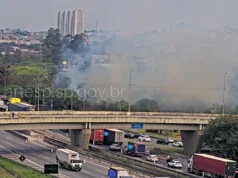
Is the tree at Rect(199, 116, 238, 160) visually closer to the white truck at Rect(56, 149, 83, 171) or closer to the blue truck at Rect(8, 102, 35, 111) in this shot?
the white truck at Rect(56, 149, 83, 171)

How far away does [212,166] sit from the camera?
65188mm

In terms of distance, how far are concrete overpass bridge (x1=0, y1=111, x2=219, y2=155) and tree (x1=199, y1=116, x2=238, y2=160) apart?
256 inches

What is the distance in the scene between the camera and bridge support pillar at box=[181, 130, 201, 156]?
3393 inches

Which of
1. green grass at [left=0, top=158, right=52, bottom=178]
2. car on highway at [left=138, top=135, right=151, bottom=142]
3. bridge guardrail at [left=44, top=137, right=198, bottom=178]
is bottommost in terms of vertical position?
green grass at [left=0, top=158, right=52, bottom=178]

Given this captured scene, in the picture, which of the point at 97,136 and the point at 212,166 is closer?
the point at 212,166

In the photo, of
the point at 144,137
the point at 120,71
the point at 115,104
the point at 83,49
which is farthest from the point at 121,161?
the point at 83,49

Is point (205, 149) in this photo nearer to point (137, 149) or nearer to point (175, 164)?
point (137, 149)

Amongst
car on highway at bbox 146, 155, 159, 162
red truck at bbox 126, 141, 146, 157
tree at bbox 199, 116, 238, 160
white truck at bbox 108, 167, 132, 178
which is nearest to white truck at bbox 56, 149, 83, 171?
white truck at bbox 108, 167, 132, 178

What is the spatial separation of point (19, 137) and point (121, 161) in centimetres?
3263

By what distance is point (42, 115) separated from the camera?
85875 mm

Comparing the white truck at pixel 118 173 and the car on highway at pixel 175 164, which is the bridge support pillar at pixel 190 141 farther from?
the white truck at pixel 118 173

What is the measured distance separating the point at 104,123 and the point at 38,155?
9614mm

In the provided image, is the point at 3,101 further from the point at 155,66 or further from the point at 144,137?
the point at 144,137

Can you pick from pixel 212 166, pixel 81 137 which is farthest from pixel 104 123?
pixel 212 166
